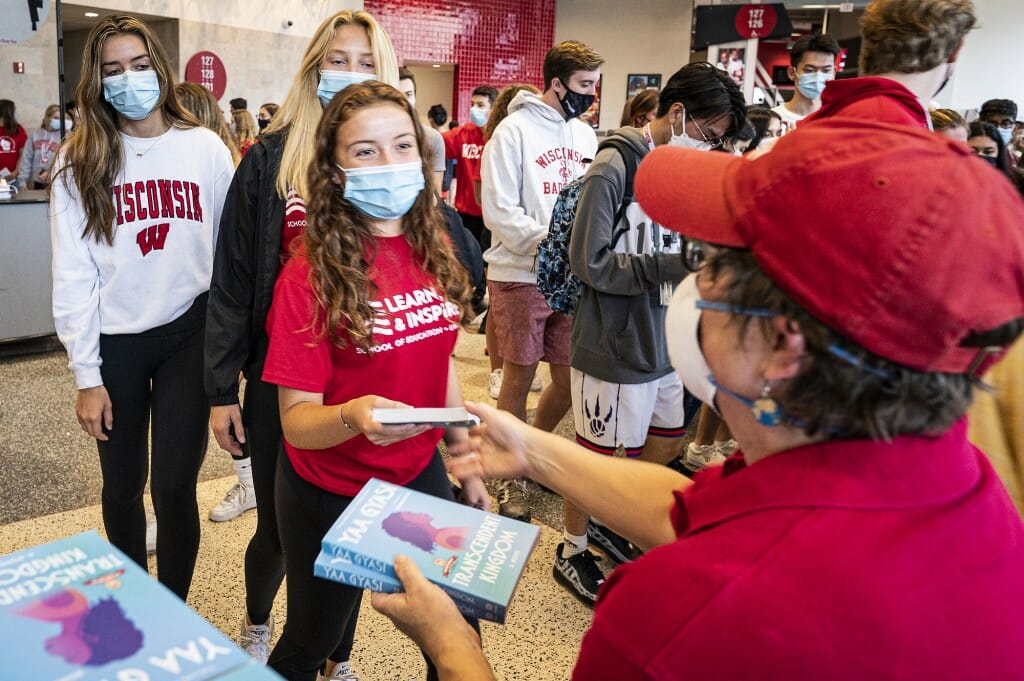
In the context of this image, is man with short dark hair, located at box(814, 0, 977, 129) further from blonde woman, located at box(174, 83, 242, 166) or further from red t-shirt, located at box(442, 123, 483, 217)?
red t-shirt, located at box(442, 123, 483, 217)

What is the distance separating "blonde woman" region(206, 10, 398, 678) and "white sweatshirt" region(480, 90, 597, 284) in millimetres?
1480

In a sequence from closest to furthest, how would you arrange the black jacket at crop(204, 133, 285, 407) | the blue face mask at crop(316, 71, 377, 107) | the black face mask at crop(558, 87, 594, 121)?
the black jacket at crop(204, 133, 285, 407)
the blue face mask at crop(316, 71, 377, 107)
the black face mask at crop(558, 87, 594, 121)

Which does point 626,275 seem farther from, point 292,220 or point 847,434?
point 847,434

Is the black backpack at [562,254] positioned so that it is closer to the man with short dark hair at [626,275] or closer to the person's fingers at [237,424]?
the man with short dark hair at [626,275]

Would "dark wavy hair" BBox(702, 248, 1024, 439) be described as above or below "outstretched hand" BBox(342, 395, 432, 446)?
above

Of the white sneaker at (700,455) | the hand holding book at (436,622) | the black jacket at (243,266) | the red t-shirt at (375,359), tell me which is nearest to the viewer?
the hand holding book at (436,622)

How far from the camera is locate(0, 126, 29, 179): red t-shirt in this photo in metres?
8.79

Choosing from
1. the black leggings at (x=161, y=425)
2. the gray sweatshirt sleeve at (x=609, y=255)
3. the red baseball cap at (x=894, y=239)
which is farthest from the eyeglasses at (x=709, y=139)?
the red baseball cap at (x=894, y=239)

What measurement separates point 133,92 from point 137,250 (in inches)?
16.0

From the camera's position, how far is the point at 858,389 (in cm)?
76

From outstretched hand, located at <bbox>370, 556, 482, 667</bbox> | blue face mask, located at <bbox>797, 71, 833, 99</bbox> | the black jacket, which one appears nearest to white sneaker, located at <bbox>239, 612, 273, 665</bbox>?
the black jacket

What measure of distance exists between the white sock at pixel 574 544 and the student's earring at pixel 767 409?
2114mm

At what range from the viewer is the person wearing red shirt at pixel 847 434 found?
71 centimetres

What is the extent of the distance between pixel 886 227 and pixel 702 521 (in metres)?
0.33
